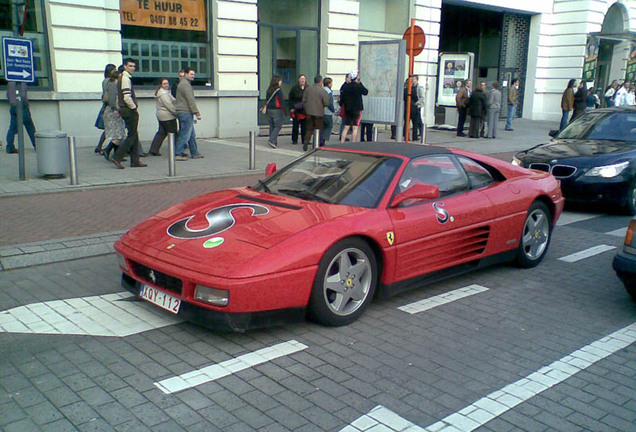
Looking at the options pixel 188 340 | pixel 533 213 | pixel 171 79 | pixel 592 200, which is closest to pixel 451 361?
pixel 188 340

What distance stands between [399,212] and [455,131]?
18.1 m

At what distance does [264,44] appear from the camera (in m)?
19.3

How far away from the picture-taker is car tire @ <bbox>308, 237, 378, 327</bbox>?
4590mm

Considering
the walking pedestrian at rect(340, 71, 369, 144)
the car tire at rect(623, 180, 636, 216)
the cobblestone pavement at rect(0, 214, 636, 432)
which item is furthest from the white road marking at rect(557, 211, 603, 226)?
the walking pedestrian at rect(340, 71, 369, 144)

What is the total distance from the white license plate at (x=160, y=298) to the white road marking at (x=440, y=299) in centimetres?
196

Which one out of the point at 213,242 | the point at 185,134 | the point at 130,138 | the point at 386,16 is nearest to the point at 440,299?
the point at 213,242

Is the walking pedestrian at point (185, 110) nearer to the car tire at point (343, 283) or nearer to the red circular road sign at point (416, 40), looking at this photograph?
the red circular road sign at point (416, 40)

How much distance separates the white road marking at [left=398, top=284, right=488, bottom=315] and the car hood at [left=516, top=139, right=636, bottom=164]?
14.7ft

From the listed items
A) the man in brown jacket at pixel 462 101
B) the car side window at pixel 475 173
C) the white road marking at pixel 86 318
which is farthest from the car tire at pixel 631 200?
the man in brown jacket at pixel 462 101

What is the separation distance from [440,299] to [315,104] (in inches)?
393

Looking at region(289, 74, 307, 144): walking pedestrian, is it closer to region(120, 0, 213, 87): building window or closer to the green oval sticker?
region(120, 0, 213, 87): building window

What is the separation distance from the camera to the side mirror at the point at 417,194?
16.9ft

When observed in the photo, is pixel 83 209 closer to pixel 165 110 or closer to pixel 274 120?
pixel 165 110

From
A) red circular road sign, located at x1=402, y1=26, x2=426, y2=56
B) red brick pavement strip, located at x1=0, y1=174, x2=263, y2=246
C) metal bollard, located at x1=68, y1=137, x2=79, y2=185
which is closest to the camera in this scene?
red brick pavement strip, located at x1=0, y1=174, x2=263, y2=246
